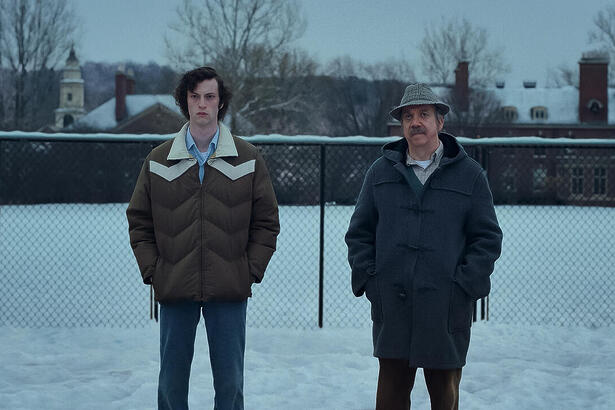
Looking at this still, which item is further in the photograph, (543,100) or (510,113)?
(543,100)

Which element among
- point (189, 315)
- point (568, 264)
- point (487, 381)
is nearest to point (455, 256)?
point (189, 315)

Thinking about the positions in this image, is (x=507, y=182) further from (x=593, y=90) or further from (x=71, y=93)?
(x=71, y=93)

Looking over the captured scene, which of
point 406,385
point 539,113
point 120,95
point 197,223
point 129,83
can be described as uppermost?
point 129,83

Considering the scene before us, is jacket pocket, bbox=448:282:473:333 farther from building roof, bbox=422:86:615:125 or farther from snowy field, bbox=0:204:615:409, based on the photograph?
building roof, bbox=422:86:615:125

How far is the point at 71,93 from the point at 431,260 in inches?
3652

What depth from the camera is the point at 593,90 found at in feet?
154

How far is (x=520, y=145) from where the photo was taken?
6539mm

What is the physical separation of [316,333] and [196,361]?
1419 millimetres

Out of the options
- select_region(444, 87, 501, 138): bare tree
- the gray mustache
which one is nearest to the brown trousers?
the gray mustache

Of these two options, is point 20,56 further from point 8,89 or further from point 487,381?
point 487,381

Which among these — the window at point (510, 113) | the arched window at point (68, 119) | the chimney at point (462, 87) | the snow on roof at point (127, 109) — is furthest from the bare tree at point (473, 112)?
the arched window at point (68, 119)

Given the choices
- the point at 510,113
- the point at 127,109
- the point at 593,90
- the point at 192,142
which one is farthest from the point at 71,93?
the point at 192,142

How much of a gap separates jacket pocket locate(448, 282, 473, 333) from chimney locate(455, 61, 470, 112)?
46.3 meters

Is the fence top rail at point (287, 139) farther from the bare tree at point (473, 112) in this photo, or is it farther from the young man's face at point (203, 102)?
the bare tree at point (473, 112)
